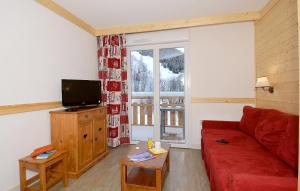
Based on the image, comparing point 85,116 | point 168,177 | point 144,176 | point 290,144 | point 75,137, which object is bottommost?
point 168,177

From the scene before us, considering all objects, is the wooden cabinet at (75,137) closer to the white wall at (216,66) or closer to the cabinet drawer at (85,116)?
the cabinet drawer at (85,116)

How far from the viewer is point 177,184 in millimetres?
2270

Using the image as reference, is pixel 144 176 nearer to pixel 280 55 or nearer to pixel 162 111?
pixel 162 111

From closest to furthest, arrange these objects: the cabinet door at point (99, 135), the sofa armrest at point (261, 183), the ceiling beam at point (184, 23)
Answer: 1. the sofa armrest at point (261, 183)
2. the cabinet door at point (99, 135)
3. the ceiling beam at point (184, 23)

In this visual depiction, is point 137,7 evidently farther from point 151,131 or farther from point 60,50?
point 151,131

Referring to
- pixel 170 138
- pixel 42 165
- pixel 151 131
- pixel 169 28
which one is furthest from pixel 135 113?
pixel 42 165

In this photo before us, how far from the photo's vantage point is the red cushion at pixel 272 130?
1.86 m

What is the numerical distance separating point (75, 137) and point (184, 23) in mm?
2835

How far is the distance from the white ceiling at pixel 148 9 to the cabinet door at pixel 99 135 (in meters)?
1.86

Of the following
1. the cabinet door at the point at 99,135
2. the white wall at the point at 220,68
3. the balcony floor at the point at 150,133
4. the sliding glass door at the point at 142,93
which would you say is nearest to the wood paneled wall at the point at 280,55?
the white wall at the point at 220,68

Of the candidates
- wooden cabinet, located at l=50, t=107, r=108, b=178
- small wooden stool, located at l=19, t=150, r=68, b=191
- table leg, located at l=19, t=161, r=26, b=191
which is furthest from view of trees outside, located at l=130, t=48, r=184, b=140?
table leg, located at l=19, t=161, r=26, b=191

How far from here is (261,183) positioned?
1129mm

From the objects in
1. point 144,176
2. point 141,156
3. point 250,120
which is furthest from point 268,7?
point 144,176

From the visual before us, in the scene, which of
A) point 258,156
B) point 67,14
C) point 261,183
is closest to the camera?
point 261,183
